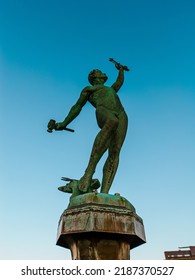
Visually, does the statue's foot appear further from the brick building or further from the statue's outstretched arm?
the brick building

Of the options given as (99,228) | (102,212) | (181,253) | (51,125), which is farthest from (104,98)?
(181,253)

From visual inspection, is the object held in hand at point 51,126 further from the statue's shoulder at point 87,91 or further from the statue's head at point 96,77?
the statue's head at point 96,77

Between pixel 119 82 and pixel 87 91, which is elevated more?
pixel 119 82

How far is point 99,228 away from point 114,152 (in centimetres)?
185

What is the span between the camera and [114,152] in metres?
5.89

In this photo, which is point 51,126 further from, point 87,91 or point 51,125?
point 87,91

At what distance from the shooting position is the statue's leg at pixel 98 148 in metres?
5.28

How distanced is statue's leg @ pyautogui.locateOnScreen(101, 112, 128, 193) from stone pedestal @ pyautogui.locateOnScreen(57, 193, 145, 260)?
935 mm

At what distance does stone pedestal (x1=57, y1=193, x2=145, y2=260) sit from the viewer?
14.3ft

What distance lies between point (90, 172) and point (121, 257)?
4.91 feet
